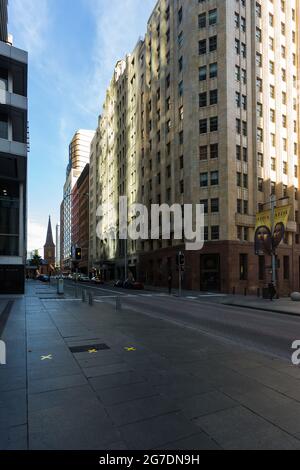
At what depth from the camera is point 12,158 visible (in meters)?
23.6

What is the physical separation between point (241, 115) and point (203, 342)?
119ft

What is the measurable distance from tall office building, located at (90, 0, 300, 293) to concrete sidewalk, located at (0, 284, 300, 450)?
2645 centimetres

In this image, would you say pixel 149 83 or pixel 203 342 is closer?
pixel 203 342

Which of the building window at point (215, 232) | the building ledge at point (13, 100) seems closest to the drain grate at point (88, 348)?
the building ledge at point (13, 100)

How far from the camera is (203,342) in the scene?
32.1ft

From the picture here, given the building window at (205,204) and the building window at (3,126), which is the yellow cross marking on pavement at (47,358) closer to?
the building window at (3,126)

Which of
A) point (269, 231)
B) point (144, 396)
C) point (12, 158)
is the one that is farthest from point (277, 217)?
point (144, 396)

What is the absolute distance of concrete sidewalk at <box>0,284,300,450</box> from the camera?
414 centimetres

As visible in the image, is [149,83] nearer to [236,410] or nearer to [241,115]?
[241,115]

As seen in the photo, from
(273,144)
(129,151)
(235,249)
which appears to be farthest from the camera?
(129,151)

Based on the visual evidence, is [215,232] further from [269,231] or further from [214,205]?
[269,231]

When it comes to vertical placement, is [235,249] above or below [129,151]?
below

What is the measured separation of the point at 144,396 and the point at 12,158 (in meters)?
22.1
